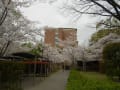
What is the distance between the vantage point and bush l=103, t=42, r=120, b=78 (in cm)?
2093

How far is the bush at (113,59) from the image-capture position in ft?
68.7

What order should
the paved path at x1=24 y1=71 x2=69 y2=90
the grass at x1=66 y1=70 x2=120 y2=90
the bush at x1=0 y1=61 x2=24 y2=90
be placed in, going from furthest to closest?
the paved path at x1=24 y1=71 x2=69 y2=90 < the bush at x1=0 y1=61 x2=24 y2=90 < the grass at x1=66 y1=70 x2=120 y2=90

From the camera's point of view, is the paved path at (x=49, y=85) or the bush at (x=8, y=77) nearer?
the bush at (x=8, y=77)

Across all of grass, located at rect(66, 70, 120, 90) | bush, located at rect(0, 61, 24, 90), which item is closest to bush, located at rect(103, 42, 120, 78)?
grass, located at rect(66, 70, 120, 90)

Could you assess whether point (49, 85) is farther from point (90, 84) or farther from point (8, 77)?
point (8, 77)

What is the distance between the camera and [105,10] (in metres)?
7.81

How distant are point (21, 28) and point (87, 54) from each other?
30.9 metres

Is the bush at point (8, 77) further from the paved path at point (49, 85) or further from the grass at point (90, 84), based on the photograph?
the grass at point (90, 84)

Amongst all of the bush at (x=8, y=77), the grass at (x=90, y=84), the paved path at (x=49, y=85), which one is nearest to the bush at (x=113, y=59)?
the grass at (x=90, y=84)

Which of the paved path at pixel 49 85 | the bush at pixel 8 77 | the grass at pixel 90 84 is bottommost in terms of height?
the paved path at pixel 49 85

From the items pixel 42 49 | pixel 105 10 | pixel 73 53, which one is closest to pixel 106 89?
pixel 105 10

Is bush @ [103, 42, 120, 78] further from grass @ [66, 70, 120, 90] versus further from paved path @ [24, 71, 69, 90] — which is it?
paved path @ [24, 71, 69, 90]

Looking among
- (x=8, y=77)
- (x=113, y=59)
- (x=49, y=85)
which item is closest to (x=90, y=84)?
(x=49, y=85)

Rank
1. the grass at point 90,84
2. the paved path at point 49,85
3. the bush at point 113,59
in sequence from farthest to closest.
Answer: the bush at point 113,59
the paved path at point 49,85
the grass at point 90,84
